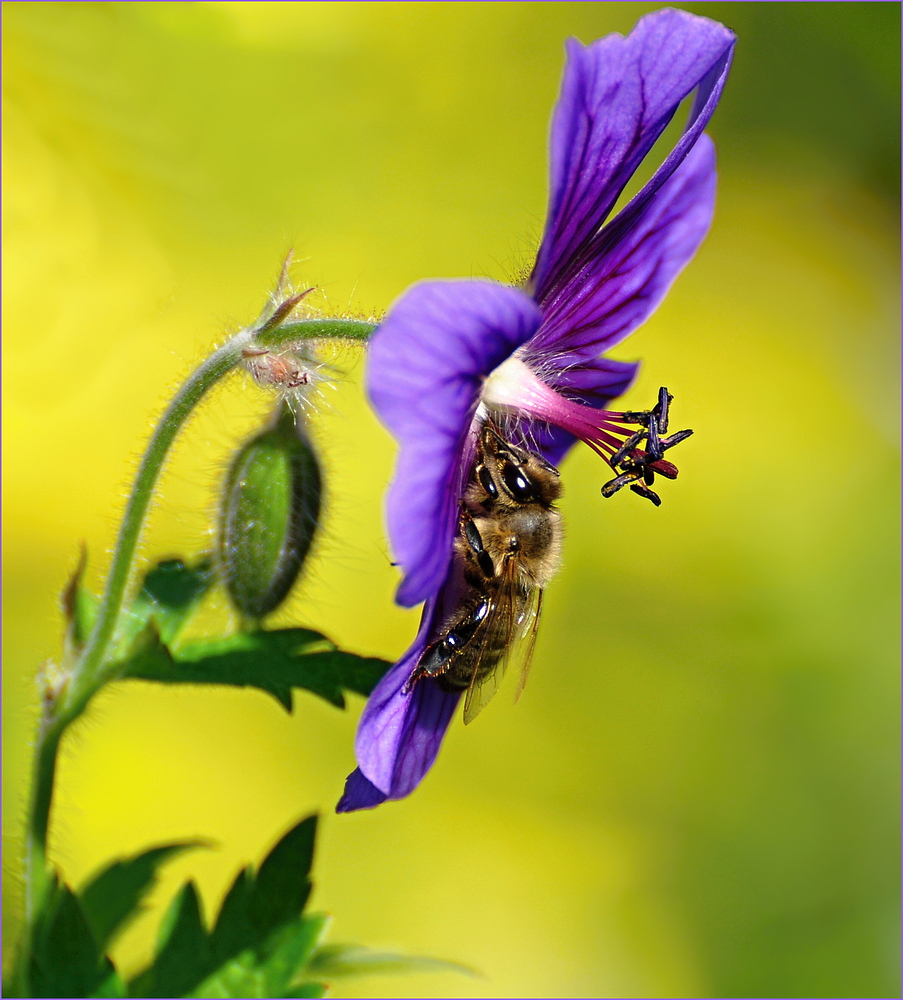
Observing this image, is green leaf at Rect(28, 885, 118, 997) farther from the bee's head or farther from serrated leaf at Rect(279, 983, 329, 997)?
the bee's head

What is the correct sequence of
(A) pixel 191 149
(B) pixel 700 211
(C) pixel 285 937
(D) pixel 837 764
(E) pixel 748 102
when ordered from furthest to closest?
(E) pixel 748 102 → (A) pixel 191 149 → (D) pixel 837 764 → (C) pixel 285 937 → (B) pixel 700 211

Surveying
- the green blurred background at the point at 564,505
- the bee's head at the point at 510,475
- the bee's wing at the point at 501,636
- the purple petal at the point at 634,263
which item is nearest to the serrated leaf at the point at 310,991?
the bee's wing at the point at 501,636

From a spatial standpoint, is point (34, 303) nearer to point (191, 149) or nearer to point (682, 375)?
point (191, 149)

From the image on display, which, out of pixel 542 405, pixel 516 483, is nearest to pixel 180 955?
pixel 516 483

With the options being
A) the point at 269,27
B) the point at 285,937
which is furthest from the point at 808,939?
the point at 269,27

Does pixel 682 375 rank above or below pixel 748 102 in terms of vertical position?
below

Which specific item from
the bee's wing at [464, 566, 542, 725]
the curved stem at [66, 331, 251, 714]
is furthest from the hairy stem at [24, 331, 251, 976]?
the bee's wing at [464, 566, 542, 725]
